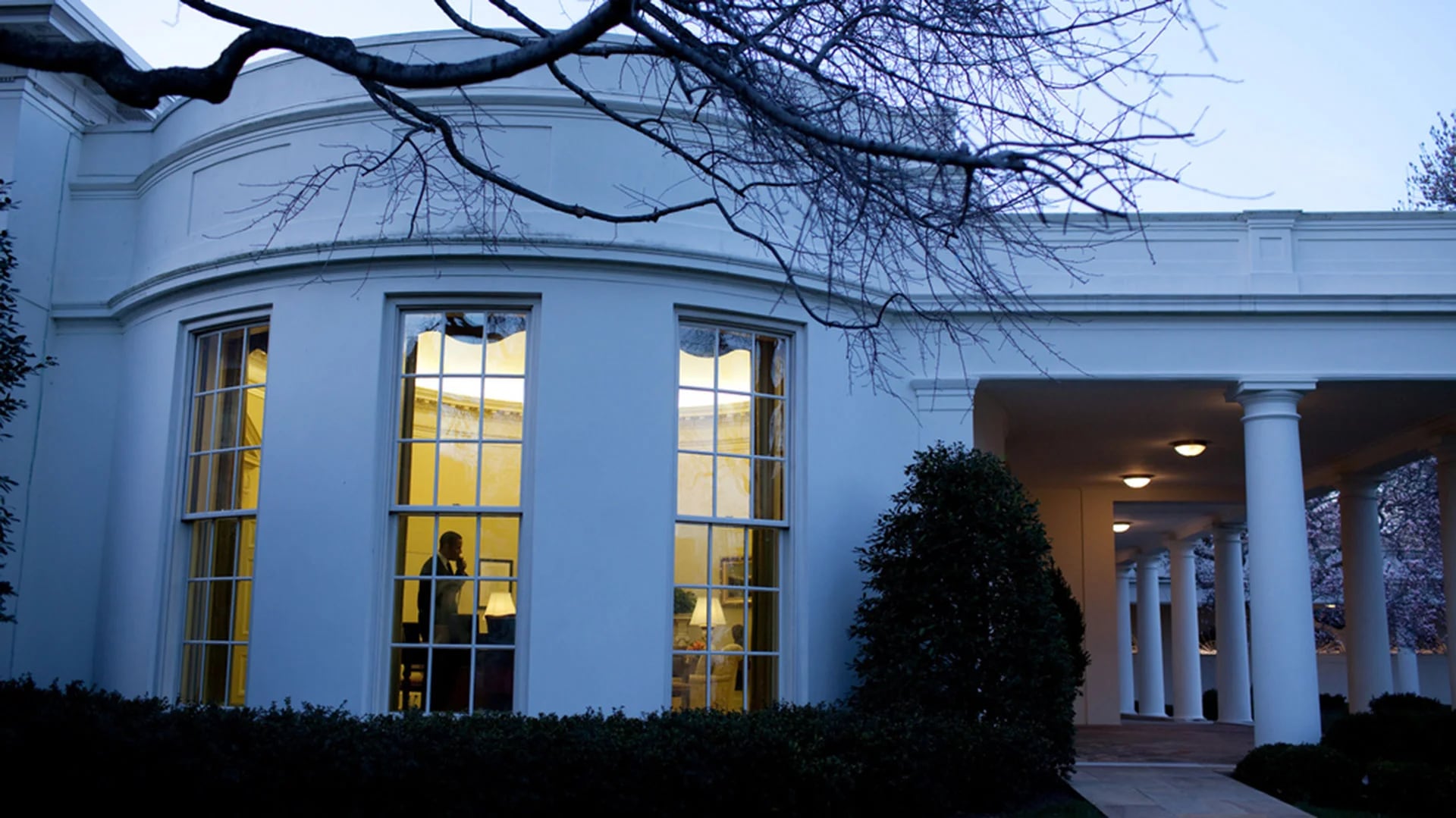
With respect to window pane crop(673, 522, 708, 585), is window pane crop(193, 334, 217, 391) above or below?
above

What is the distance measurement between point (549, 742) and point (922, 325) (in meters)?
4.83

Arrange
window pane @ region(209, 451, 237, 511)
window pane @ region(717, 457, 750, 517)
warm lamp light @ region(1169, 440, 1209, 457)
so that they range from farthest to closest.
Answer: warm lamp light @ region(1169, 440, 1209, 457), window pane @ region(209, 451, 237, 511), window pane @ region(717, 457, 750, 517)

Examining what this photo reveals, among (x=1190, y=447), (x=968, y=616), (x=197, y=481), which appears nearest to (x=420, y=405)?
(x=197, y=481)

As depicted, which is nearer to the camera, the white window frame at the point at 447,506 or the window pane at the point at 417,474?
the white window frame at the point at 447,506

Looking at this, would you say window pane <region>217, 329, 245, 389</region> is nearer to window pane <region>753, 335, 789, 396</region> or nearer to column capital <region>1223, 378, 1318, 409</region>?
window pane <region>753, 335, 789, 396</region>

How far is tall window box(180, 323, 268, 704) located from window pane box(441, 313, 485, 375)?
142cm

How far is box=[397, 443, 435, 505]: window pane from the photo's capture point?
889 cm

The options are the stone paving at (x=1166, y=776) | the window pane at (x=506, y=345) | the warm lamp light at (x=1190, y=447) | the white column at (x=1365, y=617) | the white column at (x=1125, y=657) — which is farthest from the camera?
the white column at (x=1125, y=657)

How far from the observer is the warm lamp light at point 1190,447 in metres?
13.3

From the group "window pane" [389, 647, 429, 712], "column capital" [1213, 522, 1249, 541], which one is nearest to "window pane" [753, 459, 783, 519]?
"window pane" [389, 647, 429, 712]

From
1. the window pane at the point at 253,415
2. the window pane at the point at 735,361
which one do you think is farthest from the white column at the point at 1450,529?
the window pane at the point at 253,415

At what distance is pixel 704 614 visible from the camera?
909cm

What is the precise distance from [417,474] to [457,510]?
401 millimetres

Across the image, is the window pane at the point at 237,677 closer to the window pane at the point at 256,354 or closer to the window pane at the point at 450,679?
the window pane at the point at 450,679
